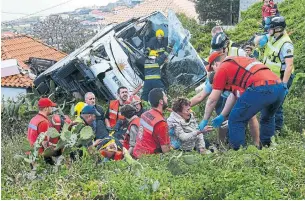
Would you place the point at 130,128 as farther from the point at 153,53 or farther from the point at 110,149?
the point at 153,53

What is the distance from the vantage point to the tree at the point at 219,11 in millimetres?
23719

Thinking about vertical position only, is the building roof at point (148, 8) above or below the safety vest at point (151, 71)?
below

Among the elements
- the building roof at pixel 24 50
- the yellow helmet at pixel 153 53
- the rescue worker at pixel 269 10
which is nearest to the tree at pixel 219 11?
the building roof at pixel 24 50

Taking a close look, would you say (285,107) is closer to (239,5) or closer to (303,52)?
(303,52)

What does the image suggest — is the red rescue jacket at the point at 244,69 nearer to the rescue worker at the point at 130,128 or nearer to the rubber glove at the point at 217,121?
the rubber glove at the point at 217,121

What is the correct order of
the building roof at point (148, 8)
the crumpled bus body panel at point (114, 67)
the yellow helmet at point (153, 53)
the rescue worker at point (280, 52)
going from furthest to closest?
the building roof at point (148, 8) → the yellow helmet at point (153, 53) → the crumpled bus body panel at point (114, 67) → the rescue worker at point (280, 52)

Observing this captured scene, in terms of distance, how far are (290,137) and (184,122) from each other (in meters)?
1.63

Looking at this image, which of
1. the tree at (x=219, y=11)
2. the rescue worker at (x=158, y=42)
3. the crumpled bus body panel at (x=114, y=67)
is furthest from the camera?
the tree at (x=219, y=11)

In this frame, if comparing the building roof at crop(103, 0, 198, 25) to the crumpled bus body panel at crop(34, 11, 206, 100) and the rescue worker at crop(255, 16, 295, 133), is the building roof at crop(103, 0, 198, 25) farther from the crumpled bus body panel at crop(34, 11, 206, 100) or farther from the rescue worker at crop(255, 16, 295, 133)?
the rescue worker at crop(255, 16, 295, 133)

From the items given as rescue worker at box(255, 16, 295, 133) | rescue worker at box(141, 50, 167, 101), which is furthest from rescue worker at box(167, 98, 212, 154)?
rescue worker at box(141, 50, 167, 101)

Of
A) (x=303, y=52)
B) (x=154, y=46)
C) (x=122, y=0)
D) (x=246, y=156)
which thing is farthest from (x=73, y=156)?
(x=122, y=0)

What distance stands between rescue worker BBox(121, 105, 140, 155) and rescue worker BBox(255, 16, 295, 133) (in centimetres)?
209

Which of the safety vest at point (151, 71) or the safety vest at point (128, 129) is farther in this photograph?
the safety vest at point (151, 71)

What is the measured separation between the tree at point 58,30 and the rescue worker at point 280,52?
21.0 m
